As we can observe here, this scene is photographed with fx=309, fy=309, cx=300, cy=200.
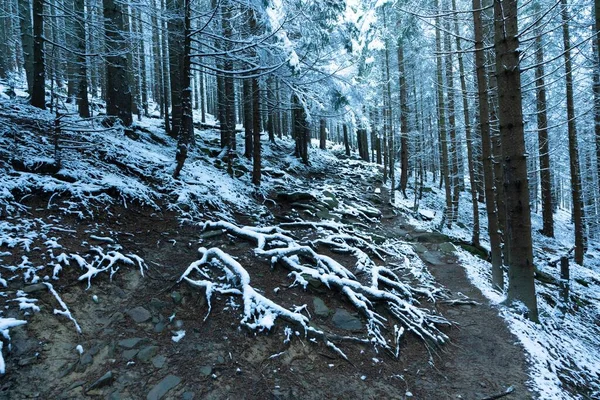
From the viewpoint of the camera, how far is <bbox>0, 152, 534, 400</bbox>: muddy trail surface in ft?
10.3

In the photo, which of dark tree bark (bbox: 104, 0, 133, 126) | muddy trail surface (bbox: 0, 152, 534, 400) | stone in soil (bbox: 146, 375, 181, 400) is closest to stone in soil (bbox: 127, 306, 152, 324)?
muddy trail surface (bbox: 0, 152, 534, 400)

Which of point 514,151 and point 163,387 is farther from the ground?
point 514,151

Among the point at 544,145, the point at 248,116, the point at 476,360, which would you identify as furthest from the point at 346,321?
the point at 544,145

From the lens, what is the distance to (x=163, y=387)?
3.12 metres

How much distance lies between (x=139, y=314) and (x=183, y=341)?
0.71 meters

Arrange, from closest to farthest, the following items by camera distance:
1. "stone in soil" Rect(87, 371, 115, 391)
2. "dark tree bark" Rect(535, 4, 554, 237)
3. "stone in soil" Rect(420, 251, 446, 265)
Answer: "stone in soil" Rect(87, 371, 115, 391) → "stone in soil" Rect(420, 251, 446, 265) → "dark tree bark" Rect(535, 4, 554, 237)

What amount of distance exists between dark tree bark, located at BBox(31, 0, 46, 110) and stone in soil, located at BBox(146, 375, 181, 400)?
27.6ft

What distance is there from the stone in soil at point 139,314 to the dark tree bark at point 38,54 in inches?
289

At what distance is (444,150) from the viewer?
13953 mm

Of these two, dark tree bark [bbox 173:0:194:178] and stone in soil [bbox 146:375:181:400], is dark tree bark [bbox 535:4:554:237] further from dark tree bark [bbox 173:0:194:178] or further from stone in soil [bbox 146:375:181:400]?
stone in soil [bbox 146:375:181:400]

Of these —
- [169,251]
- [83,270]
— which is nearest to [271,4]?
[169,251]

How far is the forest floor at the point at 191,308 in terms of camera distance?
128 inches

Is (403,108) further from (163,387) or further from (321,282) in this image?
(163,387)

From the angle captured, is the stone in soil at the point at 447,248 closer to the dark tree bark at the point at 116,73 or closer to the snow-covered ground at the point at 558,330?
the snow-covered ground at the point at 558,330
